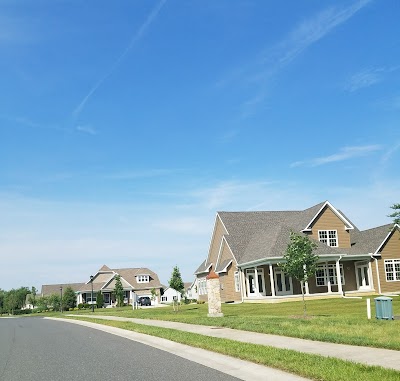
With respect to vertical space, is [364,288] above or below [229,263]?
below

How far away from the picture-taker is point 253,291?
45.3 metres

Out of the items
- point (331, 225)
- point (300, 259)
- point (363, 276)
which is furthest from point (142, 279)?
point (300, 259)

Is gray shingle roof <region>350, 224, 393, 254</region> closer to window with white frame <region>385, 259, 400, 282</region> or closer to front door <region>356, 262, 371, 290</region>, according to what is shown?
front door <region>356, 262, 371, 290</region>

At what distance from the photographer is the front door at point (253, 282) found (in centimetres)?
4303

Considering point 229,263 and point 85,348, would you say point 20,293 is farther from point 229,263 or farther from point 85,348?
point 85,348

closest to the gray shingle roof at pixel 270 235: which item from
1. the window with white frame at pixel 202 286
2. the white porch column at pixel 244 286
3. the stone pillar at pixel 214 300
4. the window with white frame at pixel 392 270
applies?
the white porch column at pixel 244 286

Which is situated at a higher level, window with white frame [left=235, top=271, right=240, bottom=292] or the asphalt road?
window with white frame [left=235, top=271, right=240, bottom=292]

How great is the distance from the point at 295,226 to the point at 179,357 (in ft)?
108

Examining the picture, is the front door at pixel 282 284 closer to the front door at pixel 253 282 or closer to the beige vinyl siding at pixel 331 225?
the front door at pixel 253 282

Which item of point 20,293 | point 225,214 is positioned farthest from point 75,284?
point 225,214

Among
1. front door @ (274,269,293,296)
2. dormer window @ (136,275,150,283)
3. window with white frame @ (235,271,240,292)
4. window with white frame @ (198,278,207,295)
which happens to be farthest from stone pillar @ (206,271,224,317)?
dormer window @ (136,275,150,283)

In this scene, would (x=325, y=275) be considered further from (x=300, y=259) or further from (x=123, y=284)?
(x=123, y=284)

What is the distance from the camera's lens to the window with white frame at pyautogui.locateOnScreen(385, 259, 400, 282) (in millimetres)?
43000

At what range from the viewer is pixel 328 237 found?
44438mm
